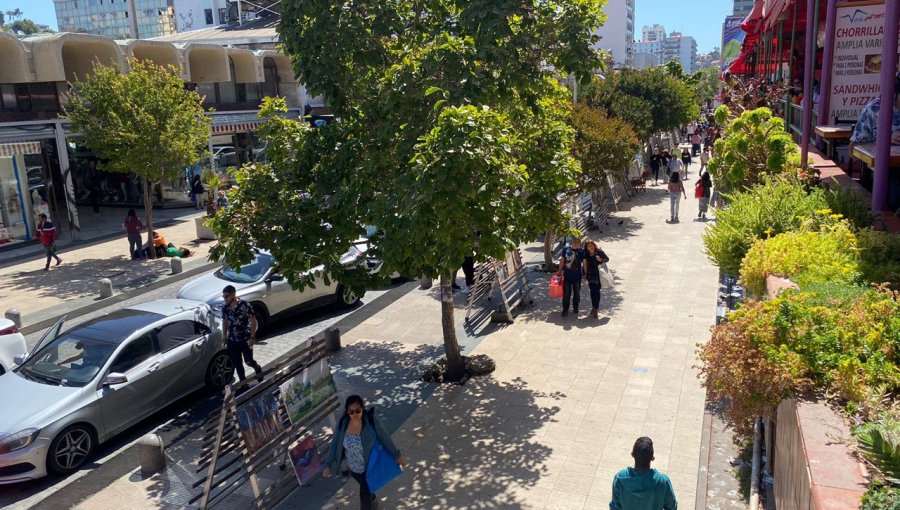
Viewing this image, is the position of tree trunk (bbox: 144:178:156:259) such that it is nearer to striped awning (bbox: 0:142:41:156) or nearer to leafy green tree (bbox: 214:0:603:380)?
striped awning (bbox: 0:142:41:156)

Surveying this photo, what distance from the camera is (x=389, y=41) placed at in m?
9.48

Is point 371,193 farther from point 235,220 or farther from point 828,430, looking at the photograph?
point 828,430

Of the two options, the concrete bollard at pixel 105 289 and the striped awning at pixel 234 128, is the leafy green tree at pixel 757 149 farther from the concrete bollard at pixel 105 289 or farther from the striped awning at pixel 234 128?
the striped awning at pixel 234 128

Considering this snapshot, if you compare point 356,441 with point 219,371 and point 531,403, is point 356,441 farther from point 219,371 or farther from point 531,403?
point 219,371

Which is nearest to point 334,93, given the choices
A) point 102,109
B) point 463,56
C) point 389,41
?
point 389,41

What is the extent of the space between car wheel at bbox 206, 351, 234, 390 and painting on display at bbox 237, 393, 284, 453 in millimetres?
3633

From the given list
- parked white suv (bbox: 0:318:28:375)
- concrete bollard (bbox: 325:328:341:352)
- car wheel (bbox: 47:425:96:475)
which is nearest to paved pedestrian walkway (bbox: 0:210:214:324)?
parked white suv (bbox: 0:318:28:375)

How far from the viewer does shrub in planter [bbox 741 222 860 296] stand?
6.52 m

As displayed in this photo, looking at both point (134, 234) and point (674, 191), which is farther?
point (674, 191)

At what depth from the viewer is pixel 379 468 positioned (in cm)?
644

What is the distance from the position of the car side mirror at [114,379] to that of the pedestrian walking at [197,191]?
19770 mm

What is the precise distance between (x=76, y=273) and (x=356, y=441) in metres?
14.8

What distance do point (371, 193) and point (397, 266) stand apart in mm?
1098

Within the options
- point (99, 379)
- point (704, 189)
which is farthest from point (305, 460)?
point (704, 189)
